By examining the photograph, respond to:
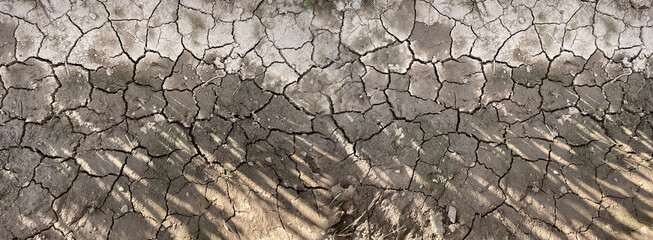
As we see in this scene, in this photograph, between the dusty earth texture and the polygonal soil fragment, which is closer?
the dusty earth texture

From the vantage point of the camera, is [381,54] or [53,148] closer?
[53,148]

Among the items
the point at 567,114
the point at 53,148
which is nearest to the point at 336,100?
the point at 567,114

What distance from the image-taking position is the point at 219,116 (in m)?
3.49

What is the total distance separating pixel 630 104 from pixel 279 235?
11.1 feet

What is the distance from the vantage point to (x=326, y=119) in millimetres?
3525

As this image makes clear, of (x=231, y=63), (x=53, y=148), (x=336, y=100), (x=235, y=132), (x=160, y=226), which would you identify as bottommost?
(x=160, y=226)

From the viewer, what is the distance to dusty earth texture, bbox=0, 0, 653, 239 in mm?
3344

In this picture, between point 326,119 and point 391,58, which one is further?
point 391,58

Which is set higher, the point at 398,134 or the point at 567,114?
the point at 567,114

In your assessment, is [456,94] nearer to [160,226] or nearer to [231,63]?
[231,63]

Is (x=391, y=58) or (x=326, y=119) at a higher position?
(x=391, y=58)

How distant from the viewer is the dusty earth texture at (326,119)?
334 cm

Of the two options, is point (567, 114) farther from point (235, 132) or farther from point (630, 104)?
point (235, 132)

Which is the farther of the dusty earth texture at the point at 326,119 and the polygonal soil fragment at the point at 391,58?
the polygonal soil fragment at the point at 391,58
